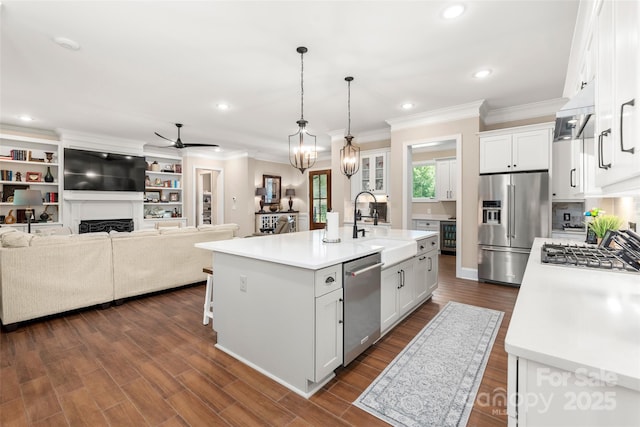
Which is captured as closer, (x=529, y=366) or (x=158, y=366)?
(x=529, y=366)

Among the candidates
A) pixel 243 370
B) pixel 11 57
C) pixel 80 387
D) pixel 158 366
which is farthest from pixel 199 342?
pixel 11 57

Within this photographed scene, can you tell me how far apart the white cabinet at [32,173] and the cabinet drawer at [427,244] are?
277 inches

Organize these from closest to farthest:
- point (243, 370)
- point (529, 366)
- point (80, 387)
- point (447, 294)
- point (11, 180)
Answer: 1. point (529, 366)
2. point (80, 387)
3. point (243, 370)
4. point (447, 294)
5. point (11, 180)

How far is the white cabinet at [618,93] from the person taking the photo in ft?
2.81

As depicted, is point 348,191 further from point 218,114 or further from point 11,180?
point 11,180

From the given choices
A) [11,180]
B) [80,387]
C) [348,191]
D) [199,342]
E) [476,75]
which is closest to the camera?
[80,387]

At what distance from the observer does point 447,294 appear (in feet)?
13.0

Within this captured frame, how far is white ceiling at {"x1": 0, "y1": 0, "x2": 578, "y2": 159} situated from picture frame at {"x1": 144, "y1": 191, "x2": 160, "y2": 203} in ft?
9.50

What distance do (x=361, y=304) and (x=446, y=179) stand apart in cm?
593

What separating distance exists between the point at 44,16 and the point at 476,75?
4.37m

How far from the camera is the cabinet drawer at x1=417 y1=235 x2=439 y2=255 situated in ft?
10.8

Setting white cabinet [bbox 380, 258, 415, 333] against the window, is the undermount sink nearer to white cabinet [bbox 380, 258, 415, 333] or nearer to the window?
white cabinet [bbox 380, 258, 415, 333]

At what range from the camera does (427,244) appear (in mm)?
3490

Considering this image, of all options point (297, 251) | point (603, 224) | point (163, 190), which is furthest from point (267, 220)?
point (603, 224)
